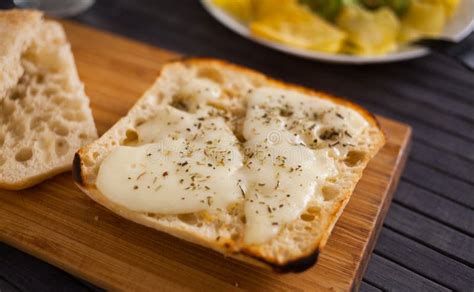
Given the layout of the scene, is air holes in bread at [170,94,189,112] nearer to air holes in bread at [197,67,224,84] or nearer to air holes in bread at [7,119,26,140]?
air holes in bread at [197,67,224,84]

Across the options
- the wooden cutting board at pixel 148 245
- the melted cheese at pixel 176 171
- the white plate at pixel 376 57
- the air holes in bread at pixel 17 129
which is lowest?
the wooden cutting board at pixel 148 245

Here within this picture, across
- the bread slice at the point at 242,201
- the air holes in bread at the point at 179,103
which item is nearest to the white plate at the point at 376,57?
the bread slice at the point at 242,201

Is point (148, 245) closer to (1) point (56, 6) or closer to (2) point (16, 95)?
(2) point (16, 95)

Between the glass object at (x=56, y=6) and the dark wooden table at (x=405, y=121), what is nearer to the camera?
the dark wooden table at (x=405, y=121)

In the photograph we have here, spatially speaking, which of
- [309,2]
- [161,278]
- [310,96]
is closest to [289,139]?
[310,96]

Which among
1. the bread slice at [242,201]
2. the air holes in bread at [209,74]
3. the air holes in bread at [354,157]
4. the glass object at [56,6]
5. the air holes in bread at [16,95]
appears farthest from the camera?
the glass object at [56,6]

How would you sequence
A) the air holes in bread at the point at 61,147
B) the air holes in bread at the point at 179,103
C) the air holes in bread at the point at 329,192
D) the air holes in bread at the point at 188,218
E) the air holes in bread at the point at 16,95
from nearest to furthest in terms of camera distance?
the air holes in bread at the point at 188,218, the air holes in bread at the point at 329,192, the air holes in bread at the point at 61,147, the air holes in bread at the point at 179,103, the air holes in bread at the point at 16,95

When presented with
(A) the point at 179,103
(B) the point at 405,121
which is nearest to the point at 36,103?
(A) the point at 179,103

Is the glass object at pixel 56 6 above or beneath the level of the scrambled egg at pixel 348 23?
beneath

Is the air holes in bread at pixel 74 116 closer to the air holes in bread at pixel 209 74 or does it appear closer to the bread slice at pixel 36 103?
the bread slice at pixel 36 103
